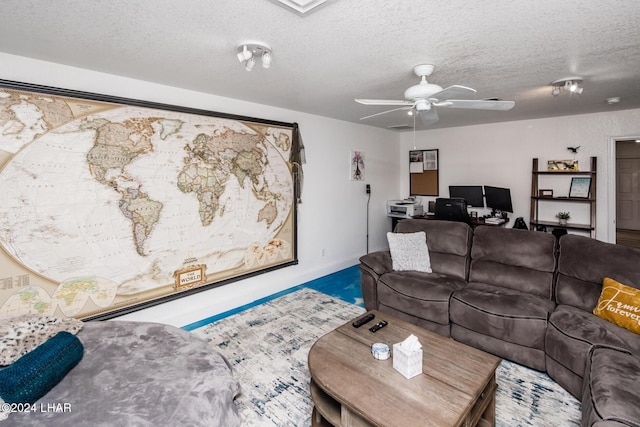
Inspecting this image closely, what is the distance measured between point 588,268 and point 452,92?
73.4 inches

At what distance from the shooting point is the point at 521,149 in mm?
4641

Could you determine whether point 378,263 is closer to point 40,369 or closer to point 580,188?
point 40,369

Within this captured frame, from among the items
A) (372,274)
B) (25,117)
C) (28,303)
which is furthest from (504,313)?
(25,117)

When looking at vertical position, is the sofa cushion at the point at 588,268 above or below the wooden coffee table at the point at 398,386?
above

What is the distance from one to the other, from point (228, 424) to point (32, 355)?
1019 millimetres

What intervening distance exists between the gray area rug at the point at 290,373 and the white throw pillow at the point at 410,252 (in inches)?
29.4

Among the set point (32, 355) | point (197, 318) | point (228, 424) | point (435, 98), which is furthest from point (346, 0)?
point (197, 318)

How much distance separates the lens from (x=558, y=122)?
4.30m

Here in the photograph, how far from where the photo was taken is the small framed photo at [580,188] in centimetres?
412

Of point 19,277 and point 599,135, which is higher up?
point 599,135

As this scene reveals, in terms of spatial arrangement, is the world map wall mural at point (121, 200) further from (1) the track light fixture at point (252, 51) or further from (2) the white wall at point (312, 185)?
(1) the track light fixture at point (252, 51)

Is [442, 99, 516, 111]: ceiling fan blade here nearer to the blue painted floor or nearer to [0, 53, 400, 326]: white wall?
[0, 53, 400, 326]: white wall

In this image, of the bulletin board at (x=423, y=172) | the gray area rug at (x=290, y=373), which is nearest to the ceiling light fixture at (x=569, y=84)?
the gray area rug at (x=290, y=373)

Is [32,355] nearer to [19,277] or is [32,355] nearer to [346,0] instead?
[19,277]
